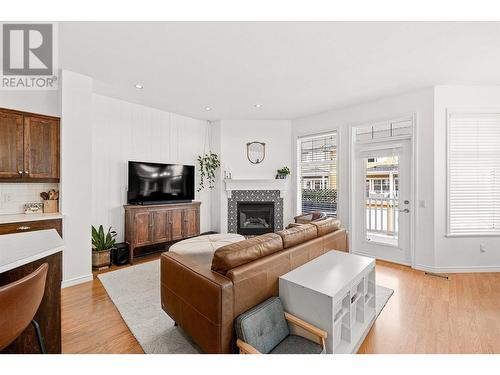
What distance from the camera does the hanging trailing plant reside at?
215 inches

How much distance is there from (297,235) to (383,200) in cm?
271

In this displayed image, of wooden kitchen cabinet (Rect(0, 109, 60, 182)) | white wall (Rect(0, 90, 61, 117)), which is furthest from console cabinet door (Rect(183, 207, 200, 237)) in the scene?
white wall (Rect(0, 90, 61, 117))

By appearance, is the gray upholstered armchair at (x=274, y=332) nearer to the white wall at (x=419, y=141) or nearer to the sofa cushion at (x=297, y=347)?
the sofa cushion at (x=297, y=347)

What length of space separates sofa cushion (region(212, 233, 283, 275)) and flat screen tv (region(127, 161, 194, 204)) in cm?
302

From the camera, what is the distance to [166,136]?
16.3 ft

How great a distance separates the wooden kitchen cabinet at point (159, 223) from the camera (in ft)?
12.9

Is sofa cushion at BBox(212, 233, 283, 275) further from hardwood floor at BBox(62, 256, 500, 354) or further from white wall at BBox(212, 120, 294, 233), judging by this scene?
white wall at BBox(212, 120, 294, 233)

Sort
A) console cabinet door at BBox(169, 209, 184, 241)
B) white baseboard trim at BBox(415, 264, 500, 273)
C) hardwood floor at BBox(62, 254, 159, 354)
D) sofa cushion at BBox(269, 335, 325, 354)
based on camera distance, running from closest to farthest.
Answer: sofa cushion at BBox(269, 335, 325, 354)
hardwood floor at BBox(62, 254, 159, 354)
white baseboard trim at BBox(415, 264, 500, 273)
console cabinet door at BBox(169, 209, 184, 241)

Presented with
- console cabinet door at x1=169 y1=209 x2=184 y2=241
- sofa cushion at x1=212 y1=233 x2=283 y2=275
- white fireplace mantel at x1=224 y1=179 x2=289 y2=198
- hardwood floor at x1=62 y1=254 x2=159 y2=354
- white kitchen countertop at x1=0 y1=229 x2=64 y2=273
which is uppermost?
white fireplace mantel at x1=224 y1=179 x2=289 y2=198

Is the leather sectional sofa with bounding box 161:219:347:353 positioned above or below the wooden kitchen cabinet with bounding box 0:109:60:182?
below

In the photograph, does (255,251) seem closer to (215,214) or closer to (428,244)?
(428,244)

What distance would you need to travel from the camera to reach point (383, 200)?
4168 millimetres

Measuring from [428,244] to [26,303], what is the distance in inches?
177

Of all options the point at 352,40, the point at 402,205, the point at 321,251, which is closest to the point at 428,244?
the point at 402,205
